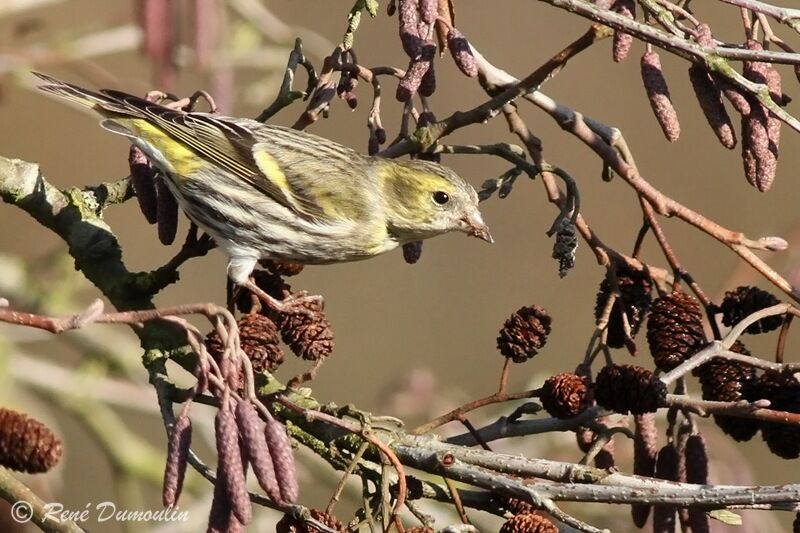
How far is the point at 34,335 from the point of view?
118 inches

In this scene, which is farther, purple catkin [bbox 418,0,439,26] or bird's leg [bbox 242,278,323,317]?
bird's leg [bbox 242,278,323,317]

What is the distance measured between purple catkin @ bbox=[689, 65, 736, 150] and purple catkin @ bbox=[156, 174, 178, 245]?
0.92 m

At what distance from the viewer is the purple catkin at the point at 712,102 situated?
→ 1927 millimetres

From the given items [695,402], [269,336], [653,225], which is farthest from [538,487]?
[653,225]

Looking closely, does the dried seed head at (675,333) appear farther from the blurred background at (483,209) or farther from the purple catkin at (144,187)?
the blurred background at (483,209)

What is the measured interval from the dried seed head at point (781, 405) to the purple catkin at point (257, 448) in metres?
0.84

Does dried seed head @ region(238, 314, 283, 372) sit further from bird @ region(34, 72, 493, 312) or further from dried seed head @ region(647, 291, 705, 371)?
bird @ region(34, 72, 493, 312)

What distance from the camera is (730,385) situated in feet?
6.10

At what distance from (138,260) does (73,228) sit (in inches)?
168

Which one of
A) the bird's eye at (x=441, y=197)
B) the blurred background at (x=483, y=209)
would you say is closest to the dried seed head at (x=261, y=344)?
the bird's eye at (x=441, y=197)

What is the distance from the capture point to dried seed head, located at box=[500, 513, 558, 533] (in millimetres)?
1567

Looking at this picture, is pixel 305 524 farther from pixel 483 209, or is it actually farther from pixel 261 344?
pixel 483 209

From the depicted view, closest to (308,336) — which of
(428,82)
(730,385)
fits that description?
(428,82)

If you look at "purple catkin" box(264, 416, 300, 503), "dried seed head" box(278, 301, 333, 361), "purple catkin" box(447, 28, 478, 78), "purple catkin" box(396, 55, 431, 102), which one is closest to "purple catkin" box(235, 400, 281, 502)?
"purple catkin" box(264, 416, 300, 503)
